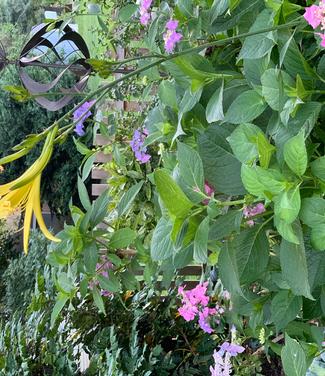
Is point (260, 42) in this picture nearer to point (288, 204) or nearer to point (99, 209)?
point (288, 204)

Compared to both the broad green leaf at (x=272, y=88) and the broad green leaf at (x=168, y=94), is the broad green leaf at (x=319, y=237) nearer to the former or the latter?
the broad green leaf at (x=272, y=88)

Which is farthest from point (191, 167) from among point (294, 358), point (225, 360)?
point (225, 360)

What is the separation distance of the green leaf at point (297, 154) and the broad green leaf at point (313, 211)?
31 millimetres

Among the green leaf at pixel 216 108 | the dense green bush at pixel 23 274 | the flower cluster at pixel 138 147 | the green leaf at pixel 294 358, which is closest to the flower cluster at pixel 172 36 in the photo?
the green leaf at pixel 216 108

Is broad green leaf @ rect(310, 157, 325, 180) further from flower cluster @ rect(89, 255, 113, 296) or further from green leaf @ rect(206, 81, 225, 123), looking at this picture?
flower cluster @ rect(89, 255, 113, 296)

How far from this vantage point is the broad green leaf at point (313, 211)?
0.46 meters

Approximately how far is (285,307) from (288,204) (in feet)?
0.87

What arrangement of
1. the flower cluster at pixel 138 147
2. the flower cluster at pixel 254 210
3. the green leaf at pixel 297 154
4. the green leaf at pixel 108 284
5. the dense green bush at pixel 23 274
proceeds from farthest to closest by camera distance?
1. the dense green bush at pixel 23 274
2. the flower cluster at pixel 138 147
3. the green leaf at pixel 108 284
4. the flower cluster at pixel 254 210
5. the green leaf at pixel 297 154

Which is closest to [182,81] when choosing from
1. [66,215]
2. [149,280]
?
[149,280]

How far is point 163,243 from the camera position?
1.97 feet

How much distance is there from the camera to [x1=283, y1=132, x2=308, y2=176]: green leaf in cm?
43

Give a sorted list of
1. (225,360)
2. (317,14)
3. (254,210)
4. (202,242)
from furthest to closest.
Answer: (225,360)
(254,210)
(202,242)
(317,14)

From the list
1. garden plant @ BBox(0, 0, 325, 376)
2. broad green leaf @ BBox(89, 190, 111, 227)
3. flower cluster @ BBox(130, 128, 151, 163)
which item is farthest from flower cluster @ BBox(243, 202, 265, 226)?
flower cluster @ BBox(130, 128, 151, 163)

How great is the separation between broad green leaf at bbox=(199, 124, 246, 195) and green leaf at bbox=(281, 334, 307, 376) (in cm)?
18
